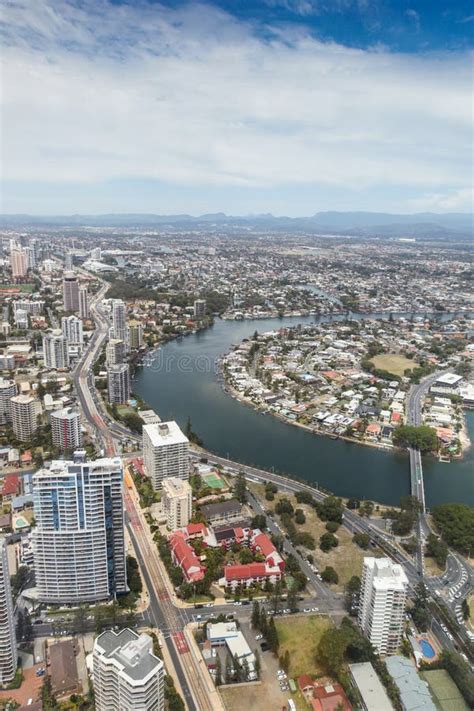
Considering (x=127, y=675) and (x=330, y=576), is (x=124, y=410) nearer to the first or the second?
(x=330, y=576)

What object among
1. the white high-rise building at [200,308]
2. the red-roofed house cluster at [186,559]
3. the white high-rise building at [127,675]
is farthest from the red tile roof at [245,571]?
the white high-rise building at [200,308]

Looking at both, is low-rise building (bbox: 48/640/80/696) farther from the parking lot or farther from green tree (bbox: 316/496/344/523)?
green tree (bbox: 316/496/344/523)

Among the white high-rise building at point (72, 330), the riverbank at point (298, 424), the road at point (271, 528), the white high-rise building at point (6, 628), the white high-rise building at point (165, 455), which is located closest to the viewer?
the white high-rise building at point (6, 628)

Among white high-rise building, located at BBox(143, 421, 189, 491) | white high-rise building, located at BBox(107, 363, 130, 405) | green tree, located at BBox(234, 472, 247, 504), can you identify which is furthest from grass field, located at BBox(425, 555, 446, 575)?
white high-rise building, located at BBox(107, 363, 130, 405)

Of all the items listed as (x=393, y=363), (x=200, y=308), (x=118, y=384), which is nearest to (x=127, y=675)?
(x=118, y=384)

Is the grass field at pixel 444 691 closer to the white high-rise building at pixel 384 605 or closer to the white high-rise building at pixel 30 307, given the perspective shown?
the white high-rise building at pixel 384 605
